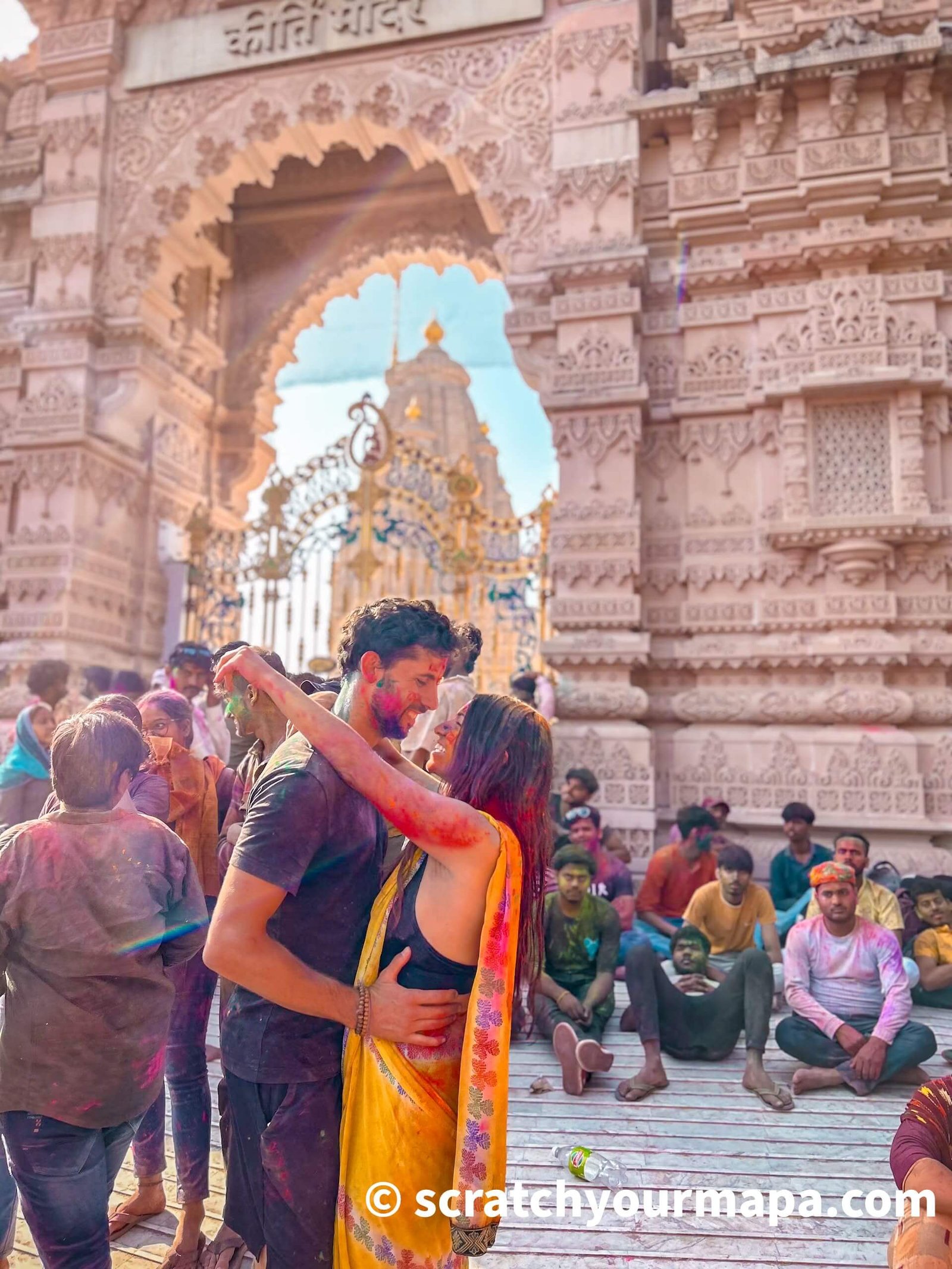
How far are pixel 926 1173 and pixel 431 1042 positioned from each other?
1.03m

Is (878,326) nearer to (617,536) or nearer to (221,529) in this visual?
(617,536)

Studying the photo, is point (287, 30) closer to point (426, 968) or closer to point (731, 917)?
point (731, 917)

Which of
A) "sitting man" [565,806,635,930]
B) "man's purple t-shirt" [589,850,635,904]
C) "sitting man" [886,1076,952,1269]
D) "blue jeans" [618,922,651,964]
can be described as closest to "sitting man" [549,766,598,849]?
"sitting man" [565,806,635,930]

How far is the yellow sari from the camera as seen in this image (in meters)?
1.58

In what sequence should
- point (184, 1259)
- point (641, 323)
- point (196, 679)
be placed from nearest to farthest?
point (184, 1259)
point (196, 679)
point (641, 323)

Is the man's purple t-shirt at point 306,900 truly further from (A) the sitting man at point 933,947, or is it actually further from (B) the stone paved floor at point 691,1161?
(A) the sitting man at point 933,947

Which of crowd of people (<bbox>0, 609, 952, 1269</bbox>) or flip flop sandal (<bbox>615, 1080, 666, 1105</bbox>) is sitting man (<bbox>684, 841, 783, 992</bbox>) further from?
crowd of people (<bbox>0, 609, 952, 1269</bbox>)

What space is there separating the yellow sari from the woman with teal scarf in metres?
3.05

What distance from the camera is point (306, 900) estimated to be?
1757 millimetres

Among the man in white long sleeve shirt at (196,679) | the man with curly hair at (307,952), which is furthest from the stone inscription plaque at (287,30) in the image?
the man with curly hair at (307,952)

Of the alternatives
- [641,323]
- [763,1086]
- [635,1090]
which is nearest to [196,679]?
[635,1090]

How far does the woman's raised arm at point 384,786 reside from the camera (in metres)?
1.62

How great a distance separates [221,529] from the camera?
1045 cm

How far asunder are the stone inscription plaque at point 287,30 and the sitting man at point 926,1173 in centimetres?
911
